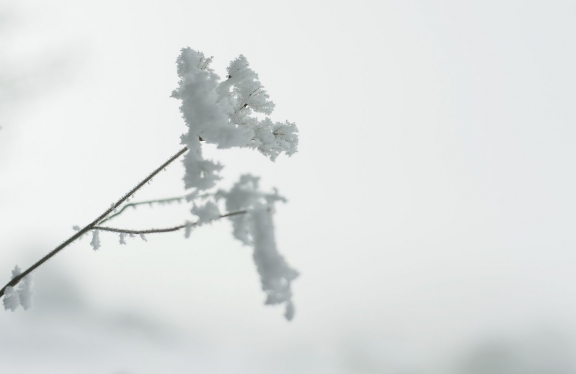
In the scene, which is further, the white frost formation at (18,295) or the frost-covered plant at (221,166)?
the white frost formation at (18,295)

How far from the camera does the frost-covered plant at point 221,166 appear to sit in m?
2.46

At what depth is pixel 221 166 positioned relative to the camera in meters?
2.92

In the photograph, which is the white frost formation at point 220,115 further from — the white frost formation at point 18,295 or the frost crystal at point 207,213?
the white frost formation at point 18,295

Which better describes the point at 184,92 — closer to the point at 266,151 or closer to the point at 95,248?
the point at 266,151

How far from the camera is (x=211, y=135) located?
3.09 meters

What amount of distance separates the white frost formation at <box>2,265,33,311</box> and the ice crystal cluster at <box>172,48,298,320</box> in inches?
52.3

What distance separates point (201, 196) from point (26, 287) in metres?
1.61

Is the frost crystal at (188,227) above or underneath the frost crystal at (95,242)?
underneath

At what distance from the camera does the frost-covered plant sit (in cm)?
246

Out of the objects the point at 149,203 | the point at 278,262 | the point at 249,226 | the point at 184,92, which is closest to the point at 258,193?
the point at 249,226

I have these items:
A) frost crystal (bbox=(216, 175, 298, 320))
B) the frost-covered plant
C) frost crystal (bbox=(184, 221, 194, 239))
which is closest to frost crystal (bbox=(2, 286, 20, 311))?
the frost-covered plant

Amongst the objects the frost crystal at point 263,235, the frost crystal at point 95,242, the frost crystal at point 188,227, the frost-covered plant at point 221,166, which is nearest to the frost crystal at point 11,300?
the frost-covered plant at point 221,166

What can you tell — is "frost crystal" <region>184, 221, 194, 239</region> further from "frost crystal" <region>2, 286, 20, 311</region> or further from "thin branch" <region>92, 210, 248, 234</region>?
"frost crystal" <region>2, 286, 20, 311</region>

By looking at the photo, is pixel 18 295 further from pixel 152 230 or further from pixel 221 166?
pixel 221 166
